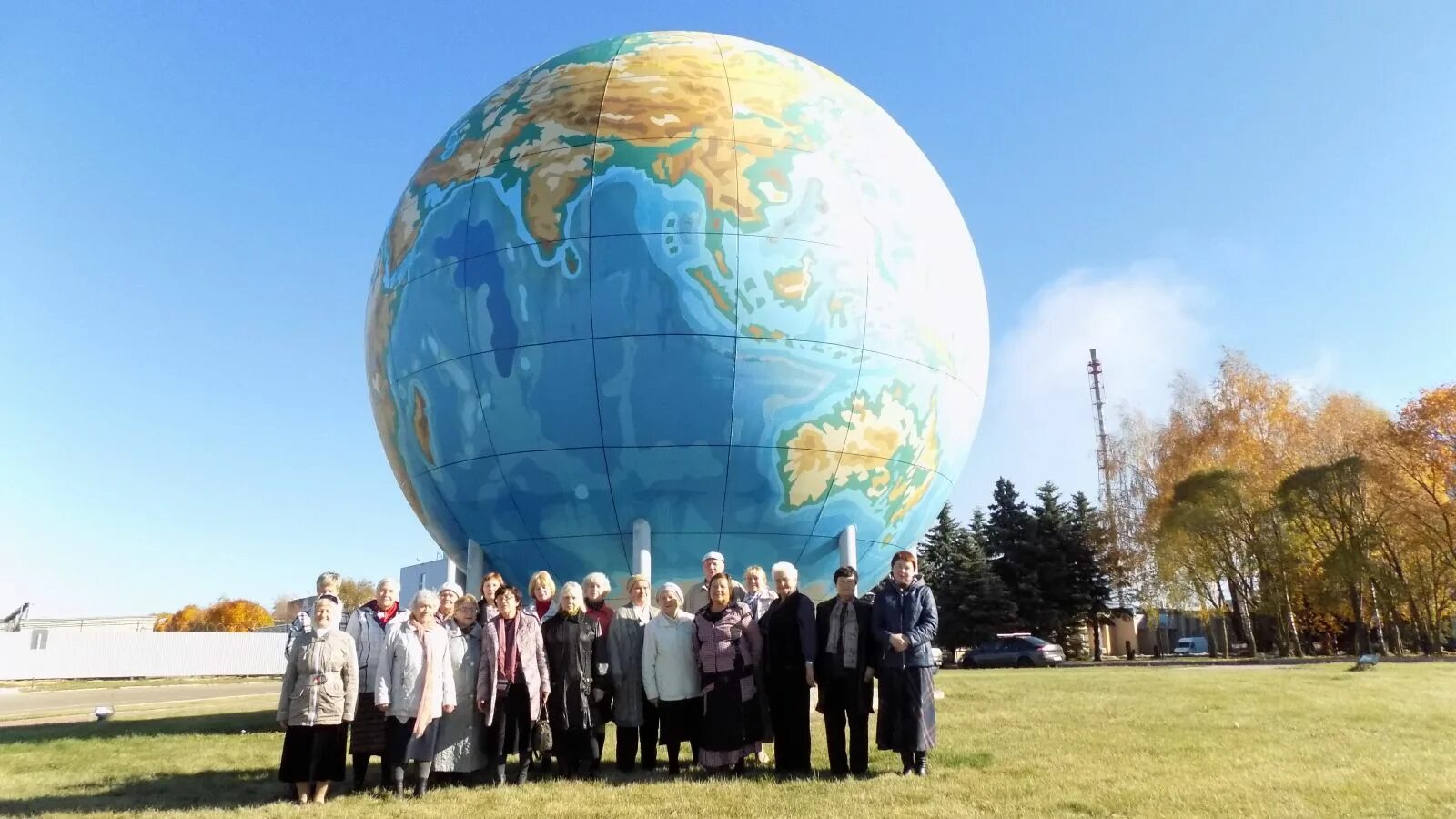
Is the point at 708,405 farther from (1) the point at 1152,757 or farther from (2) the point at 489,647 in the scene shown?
(1) the point at 1152,757

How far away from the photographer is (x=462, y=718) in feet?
23.6

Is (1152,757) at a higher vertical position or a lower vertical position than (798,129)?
lower

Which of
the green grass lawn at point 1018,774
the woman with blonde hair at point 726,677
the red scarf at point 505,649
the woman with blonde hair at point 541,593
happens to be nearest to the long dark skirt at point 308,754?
the green grass lawn at point 1018,774

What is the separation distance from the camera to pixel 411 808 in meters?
6.16

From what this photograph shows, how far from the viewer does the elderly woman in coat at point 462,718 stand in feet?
23.3

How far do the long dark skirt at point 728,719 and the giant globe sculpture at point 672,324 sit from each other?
282 centimetres

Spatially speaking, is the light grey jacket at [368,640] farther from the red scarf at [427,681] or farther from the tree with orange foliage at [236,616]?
the tree with orange foliage at [236,616]

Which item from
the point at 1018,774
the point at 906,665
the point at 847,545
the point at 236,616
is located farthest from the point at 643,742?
the point at 236,616

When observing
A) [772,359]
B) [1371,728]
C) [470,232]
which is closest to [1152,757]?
[1371,728]

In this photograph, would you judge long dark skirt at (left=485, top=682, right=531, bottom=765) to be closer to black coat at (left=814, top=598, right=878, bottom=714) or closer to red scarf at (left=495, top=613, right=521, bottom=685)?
red scarf at (left=495, top=613, right=521, bottom=685)

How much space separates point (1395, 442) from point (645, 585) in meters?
30.7

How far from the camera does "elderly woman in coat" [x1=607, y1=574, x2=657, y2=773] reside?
742cm

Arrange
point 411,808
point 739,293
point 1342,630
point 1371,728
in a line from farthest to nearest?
point 1342,630 → point 739,293 → point 1371,728 → point 411,808

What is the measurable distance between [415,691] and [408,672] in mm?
141
